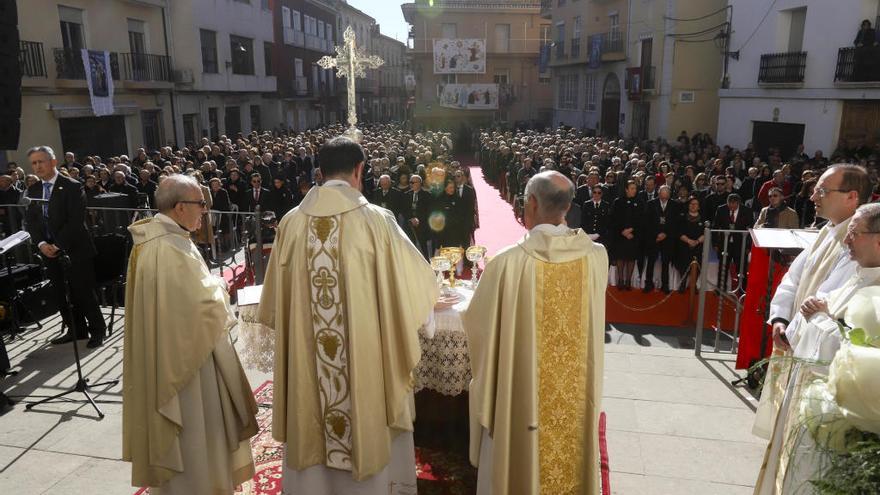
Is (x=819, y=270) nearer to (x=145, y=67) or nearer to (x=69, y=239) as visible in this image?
(x=69, y=239)

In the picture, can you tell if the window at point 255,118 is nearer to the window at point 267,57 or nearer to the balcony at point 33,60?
the window at point 267,57

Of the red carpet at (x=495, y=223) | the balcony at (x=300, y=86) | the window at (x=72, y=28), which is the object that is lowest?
the red carpet at (x=495, y=223)

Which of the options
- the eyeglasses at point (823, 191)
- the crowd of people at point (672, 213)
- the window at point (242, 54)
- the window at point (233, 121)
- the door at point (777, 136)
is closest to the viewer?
the eyeglasses at point (823, 191)

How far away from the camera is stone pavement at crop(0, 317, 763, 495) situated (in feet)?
12.2

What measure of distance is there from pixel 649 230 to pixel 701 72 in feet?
50.8

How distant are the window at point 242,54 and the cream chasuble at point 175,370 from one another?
26190 mm

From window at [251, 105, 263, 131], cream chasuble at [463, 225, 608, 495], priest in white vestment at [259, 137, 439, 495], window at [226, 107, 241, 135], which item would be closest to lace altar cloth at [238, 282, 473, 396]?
priest in white vestment at [259, 137, 439, 495]

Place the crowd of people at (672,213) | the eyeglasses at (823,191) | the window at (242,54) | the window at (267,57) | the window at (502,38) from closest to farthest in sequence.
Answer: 1. the eyeglasses at (823,191)
2. the crowd of people at (672,213)
3. the window at (242,54)
4. the window at (267,57)
5. the window at (502,38)

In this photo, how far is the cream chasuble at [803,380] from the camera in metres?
2.41

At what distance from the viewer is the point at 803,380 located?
2523 millimetres

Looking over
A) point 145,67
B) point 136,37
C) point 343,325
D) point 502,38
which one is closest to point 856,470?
point 343,325

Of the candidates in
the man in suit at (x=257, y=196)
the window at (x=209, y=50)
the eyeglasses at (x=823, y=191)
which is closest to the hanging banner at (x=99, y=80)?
the window at (x=209, y=50)

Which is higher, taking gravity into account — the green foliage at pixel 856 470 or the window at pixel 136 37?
the window at pixel 136 37

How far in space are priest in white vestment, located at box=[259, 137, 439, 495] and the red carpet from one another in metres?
6.57
